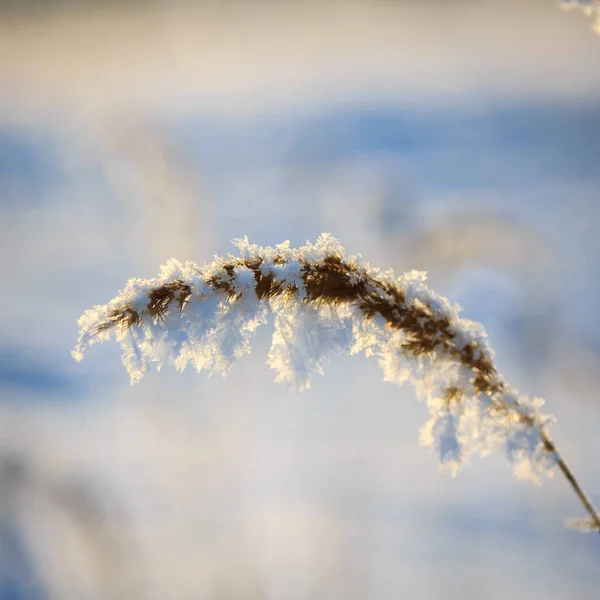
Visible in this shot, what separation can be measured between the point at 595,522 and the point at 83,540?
6.92 ft

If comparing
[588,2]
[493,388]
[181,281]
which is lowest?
[493,388]

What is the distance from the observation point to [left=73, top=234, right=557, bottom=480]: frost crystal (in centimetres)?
108

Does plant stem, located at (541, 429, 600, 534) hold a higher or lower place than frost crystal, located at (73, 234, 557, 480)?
lower

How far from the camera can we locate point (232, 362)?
1.17m

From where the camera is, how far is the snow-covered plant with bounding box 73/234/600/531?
1.08 meters

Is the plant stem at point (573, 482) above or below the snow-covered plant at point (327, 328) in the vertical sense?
below

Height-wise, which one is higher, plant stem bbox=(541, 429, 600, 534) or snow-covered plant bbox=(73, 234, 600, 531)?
snow-covered plant bbox=(73, 234, 600, 531)

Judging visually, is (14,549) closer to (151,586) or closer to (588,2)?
(151,586)

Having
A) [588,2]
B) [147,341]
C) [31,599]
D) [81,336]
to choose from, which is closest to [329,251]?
[147,341]

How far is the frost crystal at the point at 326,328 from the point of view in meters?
1.08

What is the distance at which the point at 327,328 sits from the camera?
1.17 m

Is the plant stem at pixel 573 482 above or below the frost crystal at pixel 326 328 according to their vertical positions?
below

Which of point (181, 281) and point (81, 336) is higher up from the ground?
point (181, 281)

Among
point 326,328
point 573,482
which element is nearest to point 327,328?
point 326,328
